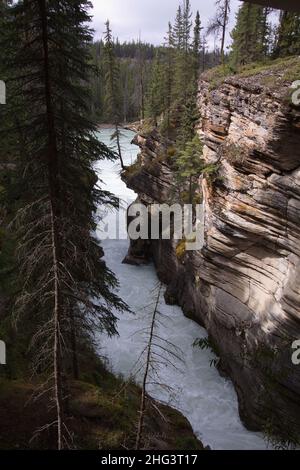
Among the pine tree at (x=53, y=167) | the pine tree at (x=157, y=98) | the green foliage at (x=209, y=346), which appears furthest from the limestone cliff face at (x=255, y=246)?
the pine tree at (x=157, y=98)

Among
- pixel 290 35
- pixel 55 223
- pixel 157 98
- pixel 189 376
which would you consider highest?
pixel 157 98

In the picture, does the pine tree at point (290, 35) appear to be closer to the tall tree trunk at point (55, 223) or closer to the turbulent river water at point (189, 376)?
the turbulent river water at point (189, 376)

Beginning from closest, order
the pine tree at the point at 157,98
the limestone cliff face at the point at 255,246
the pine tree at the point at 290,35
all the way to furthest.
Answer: the limestone cliff face at the point at 255,246 < the pine tree at the point at 290,35 < the pine tree at the point at 157,98

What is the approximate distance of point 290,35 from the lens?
20.8 metres

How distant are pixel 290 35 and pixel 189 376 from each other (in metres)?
19.7

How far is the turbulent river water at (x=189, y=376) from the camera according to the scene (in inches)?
631

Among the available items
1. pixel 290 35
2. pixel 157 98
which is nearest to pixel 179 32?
pixel 157 98

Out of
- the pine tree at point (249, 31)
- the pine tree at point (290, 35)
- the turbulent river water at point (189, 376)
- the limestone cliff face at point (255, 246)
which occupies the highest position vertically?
the pine tree at point (249, 31)

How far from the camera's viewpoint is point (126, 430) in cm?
1177

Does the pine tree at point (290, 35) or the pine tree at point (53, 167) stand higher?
the pine tree at point (290, 35)

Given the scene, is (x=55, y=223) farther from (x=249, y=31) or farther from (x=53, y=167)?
(x=249, y=31)

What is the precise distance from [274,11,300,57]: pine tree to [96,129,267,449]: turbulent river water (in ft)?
46.1

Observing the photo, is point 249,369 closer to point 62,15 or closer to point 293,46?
point 62,15

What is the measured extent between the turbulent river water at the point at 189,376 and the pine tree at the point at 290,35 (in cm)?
1405
